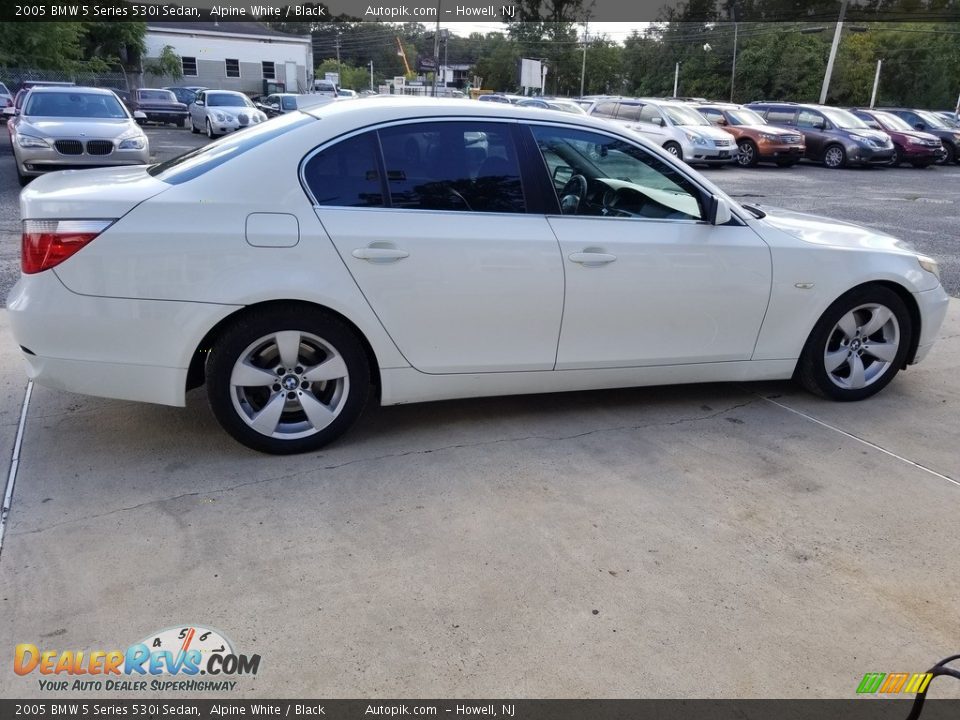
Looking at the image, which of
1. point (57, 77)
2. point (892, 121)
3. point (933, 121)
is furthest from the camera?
point (57, 77)

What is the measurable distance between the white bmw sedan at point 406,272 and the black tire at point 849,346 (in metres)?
0.02

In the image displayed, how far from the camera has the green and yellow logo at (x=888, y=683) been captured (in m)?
2.50

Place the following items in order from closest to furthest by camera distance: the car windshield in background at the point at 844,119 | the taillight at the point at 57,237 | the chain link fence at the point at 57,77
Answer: the taillight at the point at 57,237
the car windshield in background at the point at 844,119
the chain link fence at the point at 57,77

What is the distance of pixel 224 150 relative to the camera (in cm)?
395

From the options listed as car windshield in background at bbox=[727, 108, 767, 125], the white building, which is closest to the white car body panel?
car windshield in background at bbox=[727, 108, 767, 125]

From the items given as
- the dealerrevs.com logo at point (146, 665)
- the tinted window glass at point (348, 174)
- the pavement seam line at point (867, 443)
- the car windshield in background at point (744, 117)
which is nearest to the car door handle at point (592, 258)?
the tinted window glass at point (348, 174)

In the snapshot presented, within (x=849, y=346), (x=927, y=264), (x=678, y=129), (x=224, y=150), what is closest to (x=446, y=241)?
(x=224, y=150)

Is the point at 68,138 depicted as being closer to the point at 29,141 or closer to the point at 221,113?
the point at 29,141

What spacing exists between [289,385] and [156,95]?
110 ft

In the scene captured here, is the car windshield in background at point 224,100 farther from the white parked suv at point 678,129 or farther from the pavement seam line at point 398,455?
the pavement seam line at point 398,455

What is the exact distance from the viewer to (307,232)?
3.64 metres

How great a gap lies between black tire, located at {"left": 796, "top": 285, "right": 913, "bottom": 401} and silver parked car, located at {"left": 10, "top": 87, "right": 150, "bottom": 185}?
1100 cm

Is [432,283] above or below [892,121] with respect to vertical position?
below
